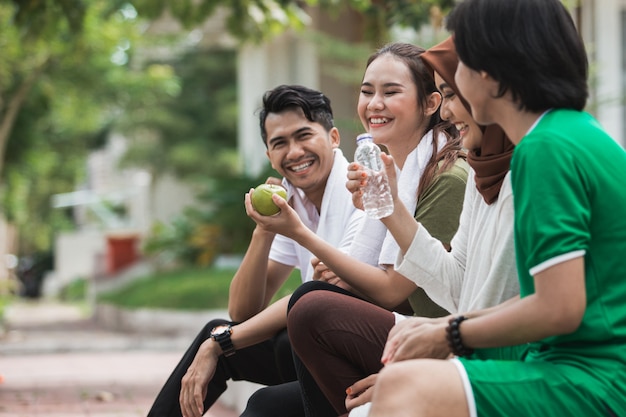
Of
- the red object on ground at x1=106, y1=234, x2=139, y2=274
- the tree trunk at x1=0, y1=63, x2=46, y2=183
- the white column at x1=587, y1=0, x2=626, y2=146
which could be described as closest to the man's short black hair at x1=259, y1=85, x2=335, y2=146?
the white column at x1=587, y1=0, x2=626, y2=146

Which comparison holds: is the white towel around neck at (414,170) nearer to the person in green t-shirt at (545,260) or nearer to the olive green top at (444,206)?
the olive green top at (444,206)

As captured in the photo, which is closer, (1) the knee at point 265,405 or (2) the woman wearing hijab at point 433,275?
(2) the woman wearing hijab at point 433,275

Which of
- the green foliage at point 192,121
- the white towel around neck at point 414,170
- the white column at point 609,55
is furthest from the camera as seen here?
the green foliage at point 192,121

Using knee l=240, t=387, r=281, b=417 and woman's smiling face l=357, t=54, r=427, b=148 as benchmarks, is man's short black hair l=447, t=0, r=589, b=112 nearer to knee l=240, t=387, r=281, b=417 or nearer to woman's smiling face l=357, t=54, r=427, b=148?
woman's smiling face l=357, t=54, r=427, b=148

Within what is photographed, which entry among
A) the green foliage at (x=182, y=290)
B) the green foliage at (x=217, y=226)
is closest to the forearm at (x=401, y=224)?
the green foliage at (x=182, y=290)

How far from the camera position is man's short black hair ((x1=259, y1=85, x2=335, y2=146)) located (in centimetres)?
385

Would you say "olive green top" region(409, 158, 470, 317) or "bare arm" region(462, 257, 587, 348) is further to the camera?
"olive green top" region(409, 158, 470, 317)

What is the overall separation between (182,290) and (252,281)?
9.33 metres

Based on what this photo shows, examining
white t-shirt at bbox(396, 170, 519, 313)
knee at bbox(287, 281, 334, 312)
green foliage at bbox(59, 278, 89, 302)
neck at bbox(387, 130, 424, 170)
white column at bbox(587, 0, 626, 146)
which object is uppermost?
white column at bbox(587, 0, 626, 146)

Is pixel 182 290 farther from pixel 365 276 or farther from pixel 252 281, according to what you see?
pixel 365 276

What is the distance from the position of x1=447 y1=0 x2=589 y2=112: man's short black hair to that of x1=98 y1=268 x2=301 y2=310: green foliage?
785cm

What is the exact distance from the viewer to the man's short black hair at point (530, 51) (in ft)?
7.15

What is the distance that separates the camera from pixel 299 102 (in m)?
3.86

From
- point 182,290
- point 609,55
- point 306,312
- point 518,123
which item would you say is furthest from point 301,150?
point 182,290
